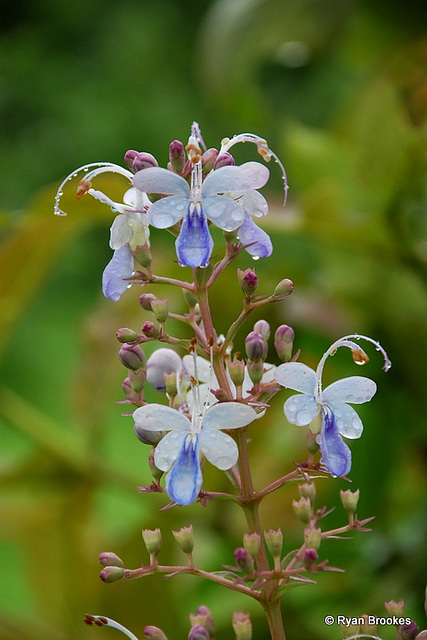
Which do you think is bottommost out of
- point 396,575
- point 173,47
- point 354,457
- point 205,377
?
point 396,575

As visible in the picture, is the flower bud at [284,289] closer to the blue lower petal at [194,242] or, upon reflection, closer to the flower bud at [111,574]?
the blue lower petal at [194,242]

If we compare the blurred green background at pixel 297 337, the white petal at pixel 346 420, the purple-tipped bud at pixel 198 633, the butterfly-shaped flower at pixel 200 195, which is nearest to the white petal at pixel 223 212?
the butterfly-shaped flower at pixel 200 195

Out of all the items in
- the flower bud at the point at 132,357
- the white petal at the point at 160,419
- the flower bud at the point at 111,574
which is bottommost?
the flower bud at the point at 111,574

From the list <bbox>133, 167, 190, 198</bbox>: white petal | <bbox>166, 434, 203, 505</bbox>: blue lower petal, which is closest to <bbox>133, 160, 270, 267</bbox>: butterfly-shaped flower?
<bbox>133, 167, 190, 198</bbox>: white petal

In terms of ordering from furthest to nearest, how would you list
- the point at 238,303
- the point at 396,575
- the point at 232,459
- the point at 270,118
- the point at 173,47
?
the point at 173,47 < the point at 270,118 < the point at 238,303 < the point at 396,575 < the point at 232,459

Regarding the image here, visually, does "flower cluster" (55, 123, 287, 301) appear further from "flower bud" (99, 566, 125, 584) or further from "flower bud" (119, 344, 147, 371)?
"flower bud" (99, 566, 125, 584)

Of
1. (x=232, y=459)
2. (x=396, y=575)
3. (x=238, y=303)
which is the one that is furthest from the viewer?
(x=238, y=303)

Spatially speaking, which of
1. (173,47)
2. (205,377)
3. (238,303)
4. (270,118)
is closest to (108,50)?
(173,47)

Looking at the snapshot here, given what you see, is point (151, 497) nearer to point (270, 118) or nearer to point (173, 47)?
point (270, 118)
